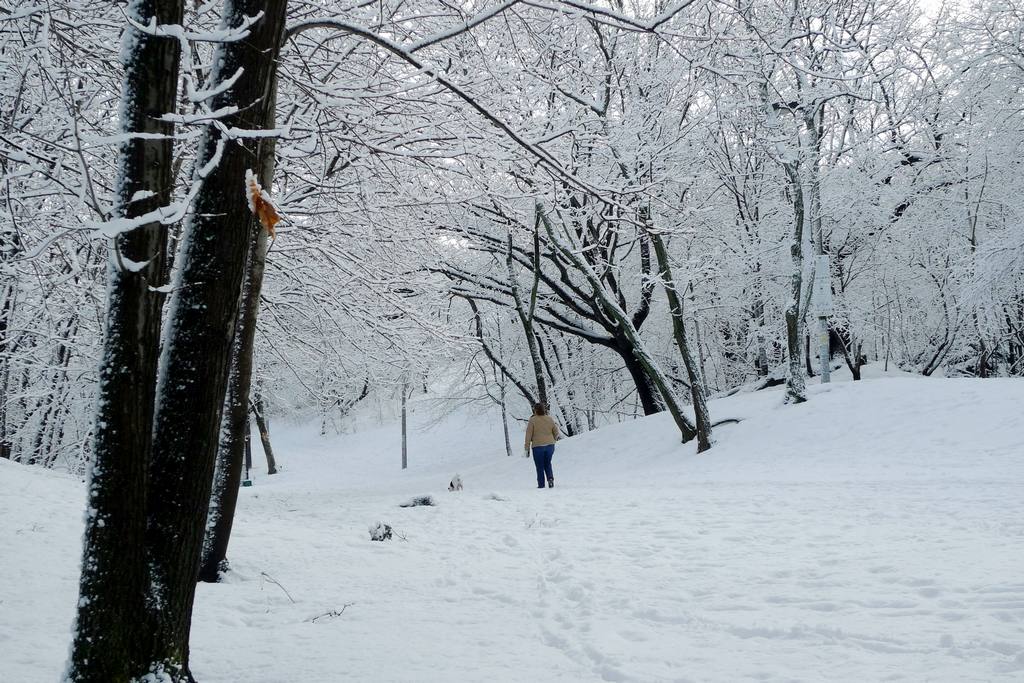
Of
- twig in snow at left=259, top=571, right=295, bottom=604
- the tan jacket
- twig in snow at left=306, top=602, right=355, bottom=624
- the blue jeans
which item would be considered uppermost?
the tan jacket

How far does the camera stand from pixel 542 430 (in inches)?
524

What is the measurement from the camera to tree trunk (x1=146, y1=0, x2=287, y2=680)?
3.33 m

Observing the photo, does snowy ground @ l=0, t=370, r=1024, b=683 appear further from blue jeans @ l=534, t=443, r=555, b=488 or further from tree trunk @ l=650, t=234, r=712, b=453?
tree trunk @ l=650, t=234, r=712, b=453

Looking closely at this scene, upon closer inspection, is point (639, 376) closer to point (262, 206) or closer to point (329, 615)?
point (329, 615)

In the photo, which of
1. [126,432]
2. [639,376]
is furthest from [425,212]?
[639,376]

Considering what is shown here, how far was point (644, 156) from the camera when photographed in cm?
1588

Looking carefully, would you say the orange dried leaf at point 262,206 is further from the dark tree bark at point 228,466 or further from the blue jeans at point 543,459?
the blue jeans at point 543,459

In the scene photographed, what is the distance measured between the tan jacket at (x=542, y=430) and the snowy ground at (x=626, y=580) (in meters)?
1.27

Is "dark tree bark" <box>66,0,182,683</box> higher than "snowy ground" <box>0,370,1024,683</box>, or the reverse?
"dark tree bark" <box>66,0,182,683</box>

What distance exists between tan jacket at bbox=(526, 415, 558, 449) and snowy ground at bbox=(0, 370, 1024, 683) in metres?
1.27

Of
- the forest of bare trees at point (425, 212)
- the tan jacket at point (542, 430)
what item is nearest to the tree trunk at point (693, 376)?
the forest of bare trees at point (425, 212)

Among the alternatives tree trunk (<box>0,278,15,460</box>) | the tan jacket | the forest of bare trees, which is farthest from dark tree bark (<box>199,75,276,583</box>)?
the tan jacket

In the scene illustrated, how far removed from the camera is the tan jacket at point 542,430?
1332 cm

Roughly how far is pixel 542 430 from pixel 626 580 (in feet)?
24.7
